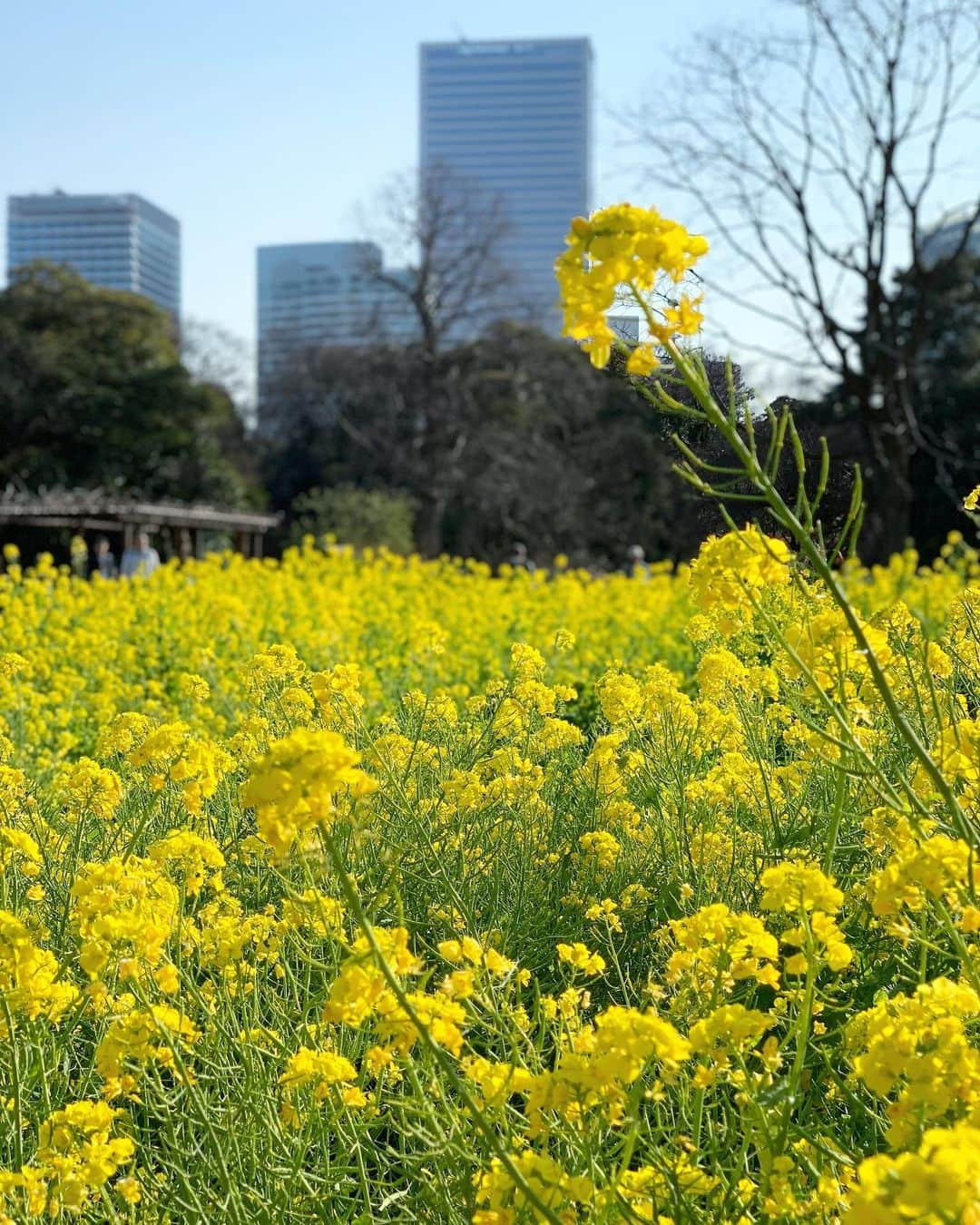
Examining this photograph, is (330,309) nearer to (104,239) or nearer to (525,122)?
(104,239)

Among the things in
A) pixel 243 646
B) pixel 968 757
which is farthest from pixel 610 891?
pixel 243 646

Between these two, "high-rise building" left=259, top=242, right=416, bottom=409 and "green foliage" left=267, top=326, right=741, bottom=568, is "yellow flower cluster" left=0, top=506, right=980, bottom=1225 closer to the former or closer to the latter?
"green foliage" left=267, top=326, right=741, bottom=568

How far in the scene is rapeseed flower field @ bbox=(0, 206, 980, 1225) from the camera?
4.72 ft

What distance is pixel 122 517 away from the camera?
2123 cm

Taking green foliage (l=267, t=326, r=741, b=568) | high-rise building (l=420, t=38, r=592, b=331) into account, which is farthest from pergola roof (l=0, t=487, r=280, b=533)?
high-rise building (l=420, t=38, r=592, b=331)

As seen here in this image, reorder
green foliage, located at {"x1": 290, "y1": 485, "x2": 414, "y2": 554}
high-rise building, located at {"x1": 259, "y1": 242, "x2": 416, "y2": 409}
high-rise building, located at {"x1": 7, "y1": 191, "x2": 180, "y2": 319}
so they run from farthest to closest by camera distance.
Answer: high-rise building, located at {"x1": 7, "y1": 191, "x2": 180, "y2": 319} → high-rise building, located at {"x1": 259, "y1": 242, "x2": 416, "y2": 409} → green foliage, located at {"x1": 290, "y1": 485, "x2": 414, "y2": 554}

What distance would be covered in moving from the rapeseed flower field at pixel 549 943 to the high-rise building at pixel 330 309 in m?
25.0

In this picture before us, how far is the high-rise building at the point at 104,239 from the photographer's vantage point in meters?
114

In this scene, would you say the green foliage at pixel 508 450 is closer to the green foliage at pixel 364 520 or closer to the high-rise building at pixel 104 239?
the green foliage at pixel 364 520

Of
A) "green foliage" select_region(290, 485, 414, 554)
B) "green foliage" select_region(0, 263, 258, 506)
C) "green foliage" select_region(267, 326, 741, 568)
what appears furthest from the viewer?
"green foliage" select_region(267, 326, 741, 568)

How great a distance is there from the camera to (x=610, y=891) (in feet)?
10.0

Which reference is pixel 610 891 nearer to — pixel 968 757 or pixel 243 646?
pixel 968 757

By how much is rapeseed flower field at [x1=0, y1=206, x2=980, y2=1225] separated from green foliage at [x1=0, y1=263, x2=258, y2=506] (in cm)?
2507

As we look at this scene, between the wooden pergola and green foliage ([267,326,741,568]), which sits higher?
green foliage ([267,326,741,568])
